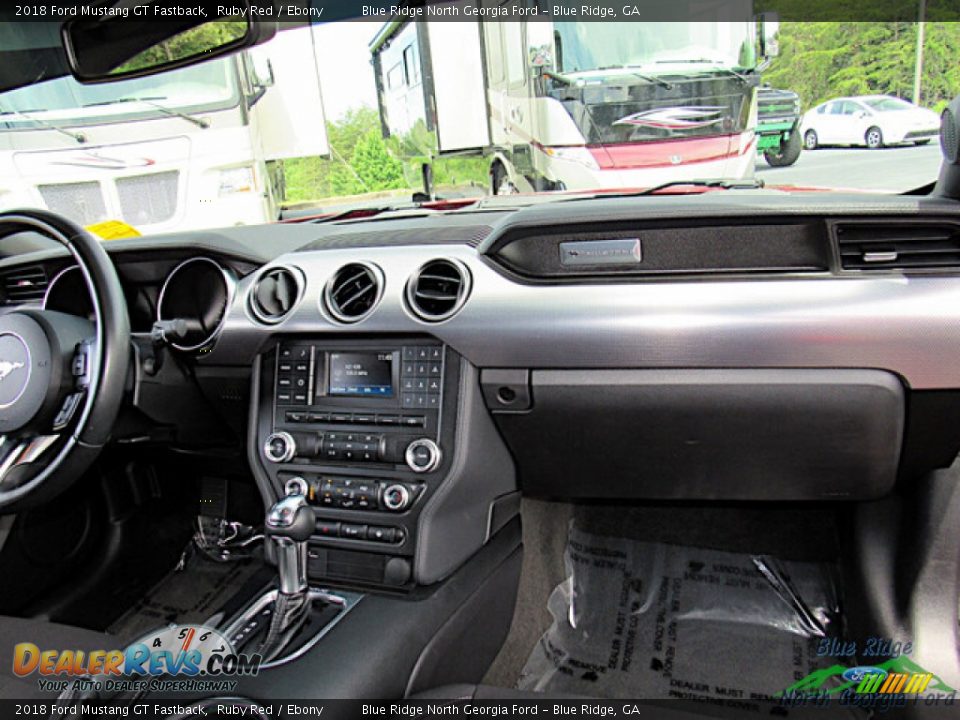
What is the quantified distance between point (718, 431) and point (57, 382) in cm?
148

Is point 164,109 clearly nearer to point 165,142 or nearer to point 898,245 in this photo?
point 165,142

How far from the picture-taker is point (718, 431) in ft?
5.71

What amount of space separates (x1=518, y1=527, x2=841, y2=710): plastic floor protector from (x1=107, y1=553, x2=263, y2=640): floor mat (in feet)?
3.32

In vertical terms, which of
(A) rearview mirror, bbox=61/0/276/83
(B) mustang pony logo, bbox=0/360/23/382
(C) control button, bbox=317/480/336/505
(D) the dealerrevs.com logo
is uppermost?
(A) rearview mirror, bbox=61/0/276/83

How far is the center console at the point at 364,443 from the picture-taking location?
5.65ft

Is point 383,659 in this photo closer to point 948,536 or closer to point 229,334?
point 229,334

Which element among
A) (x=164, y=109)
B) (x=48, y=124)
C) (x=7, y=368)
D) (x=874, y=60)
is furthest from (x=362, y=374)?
(x=48, y=124)

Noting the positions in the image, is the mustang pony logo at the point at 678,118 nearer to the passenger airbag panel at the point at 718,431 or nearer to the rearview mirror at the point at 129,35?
the passenger airbag panel at the point at 718,431

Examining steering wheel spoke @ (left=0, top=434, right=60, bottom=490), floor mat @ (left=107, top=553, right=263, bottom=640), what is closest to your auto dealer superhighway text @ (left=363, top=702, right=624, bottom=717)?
steering wheel spoke @ (left=0, top=434, right=60, bottom=490)

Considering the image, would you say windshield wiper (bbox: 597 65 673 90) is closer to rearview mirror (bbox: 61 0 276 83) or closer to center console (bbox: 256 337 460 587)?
center console (bbox: 256 337 460 587)

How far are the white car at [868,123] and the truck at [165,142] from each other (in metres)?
3.39

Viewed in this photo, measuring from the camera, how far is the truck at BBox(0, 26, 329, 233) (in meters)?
5.05

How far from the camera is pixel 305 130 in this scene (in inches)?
234

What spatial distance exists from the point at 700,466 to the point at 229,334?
1.24 m
